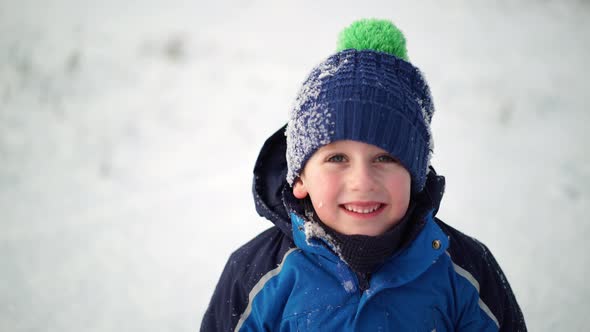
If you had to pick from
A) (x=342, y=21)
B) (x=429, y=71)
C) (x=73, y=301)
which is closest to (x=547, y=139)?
(x=429, y=71)

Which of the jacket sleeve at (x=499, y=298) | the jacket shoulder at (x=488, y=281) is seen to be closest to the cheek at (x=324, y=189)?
the jacket shoulder at (x=488, y=281)

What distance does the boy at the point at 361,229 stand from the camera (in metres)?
1.52

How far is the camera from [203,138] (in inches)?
150

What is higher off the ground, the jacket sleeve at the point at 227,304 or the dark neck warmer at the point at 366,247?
the dark neck warmer at the point at 366,247

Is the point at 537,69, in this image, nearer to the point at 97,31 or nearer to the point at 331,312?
the point at 331,312

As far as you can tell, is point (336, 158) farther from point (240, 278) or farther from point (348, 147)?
point (240, 278)

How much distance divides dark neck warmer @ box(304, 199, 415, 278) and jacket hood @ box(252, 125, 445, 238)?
11 cm

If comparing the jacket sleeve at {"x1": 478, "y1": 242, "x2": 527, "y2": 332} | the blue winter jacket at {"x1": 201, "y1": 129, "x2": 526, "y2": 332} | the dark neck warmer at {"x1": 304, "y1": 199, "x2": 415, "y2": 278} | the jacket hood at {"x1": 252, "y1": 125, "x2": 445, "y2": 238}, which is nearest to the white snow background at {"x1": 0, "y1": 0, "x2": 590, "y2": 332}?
the jacket sleeve at {"x1": 478, "y1": 242, "x2": 527, "y2": 332}

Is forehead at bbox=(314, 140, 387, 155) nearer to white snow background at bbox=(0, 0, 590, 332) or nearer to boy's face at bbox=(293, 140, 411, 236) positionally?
boy's face at bbox=(293, 140, 411, 236)

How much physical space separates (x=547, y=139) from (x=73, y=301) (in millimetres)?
3139

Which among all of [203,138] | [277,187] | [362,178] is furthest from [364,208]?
[203,138]

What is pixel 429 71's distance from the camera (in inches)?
157

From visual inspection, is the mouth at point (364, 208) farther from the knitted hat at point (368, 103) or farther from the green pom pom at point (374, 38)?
the green pom pom at point (374, 38)

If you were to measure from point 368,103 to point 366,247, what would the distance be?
0.43 meters
